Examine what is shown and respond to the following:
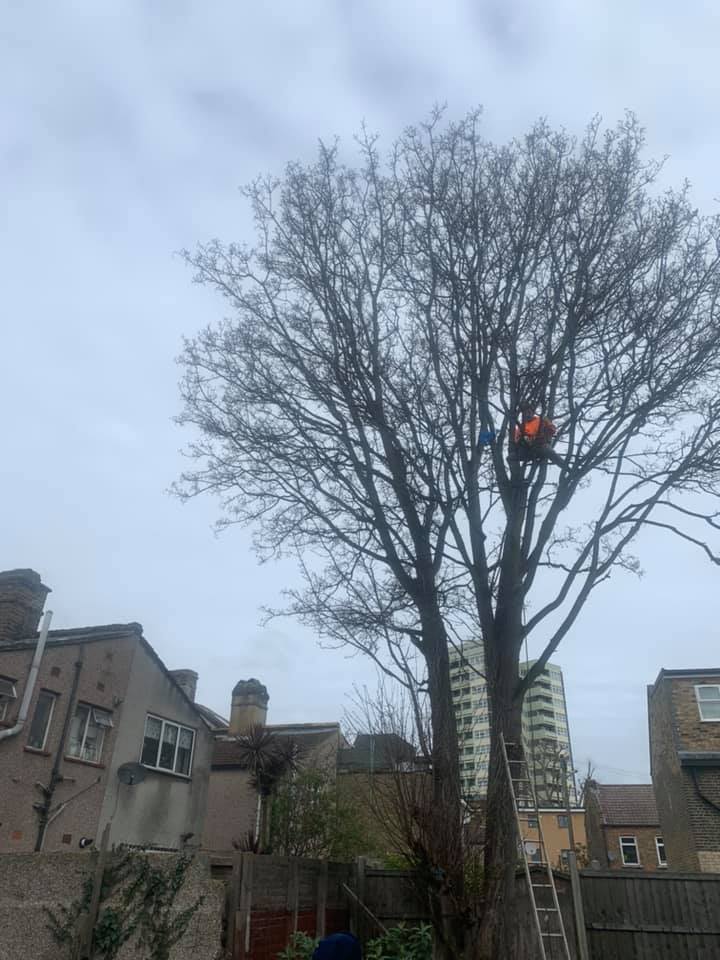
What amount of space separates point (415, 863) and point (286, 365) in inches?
232

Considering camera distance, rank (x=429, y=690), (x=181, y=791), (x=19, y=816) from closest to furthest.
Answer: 1. (x=429, y=690)
2. (x=19, y=816)
3. (x=181, y=791)

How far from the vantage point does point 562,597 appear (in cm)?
786

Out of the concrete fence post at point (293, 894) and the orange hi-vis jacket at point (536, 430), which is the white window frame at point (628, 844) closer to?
the concrete fence post at point (293, 894)

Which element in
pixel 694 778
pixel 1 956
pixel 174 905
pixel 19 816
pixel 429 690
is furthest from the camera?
pixel 694 778

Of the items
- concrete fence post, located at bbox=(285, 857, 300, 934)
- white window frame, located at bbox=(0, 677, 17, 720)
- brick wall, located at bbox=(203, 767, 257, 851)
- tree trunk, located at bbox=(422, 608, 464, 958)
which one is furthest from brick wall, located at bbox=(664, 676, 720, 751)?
white window frame, located at bbox=(0, 677, 17, 720)

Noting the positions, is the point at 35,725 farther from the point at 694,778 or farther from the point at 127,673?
the point at 694,778

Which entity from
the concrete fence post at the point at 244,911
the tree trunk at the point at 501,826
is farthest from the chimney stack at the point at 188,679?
the tree trunk at the point at 501,826

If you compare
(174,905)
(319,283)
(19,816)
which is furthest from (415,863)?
(19,816)

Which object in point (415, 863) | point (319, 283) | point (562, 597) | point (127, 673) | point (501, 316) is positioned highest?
point (319, 283)

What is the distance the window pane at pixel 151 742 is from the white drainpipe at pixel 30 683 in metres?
4.27

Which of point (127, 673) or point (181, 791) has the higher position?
point (127, 673)

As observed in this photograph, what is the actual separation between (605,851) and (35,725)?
28.3 m

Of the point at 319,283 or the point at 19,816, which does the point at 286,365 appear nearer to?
the point at 319,283

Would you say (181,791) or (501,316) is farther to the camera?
(181,791)
